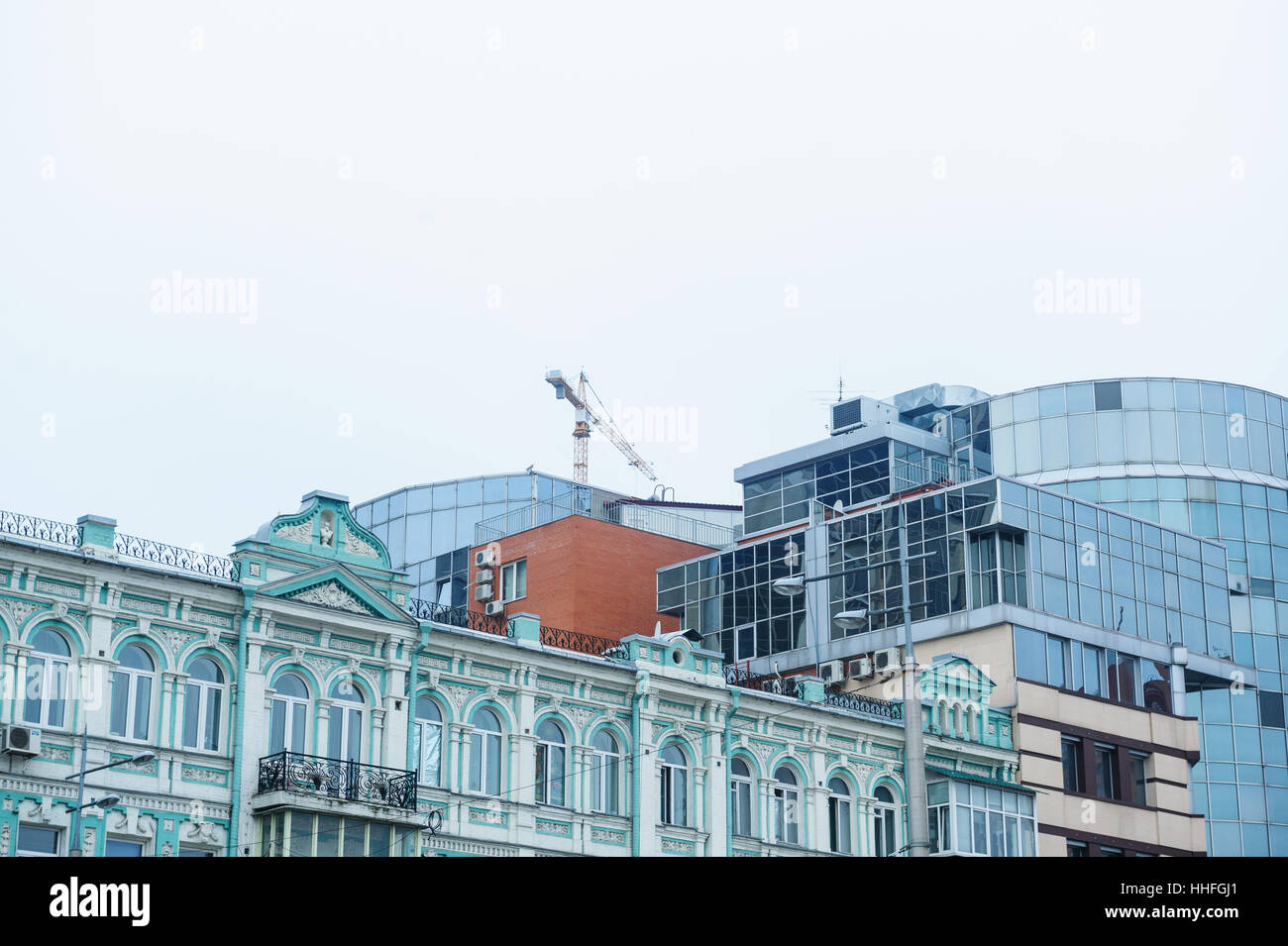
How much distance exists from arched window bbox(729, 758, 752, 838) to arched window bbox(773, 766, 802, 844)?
767 millimetres

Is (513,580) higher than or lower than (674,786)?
higher

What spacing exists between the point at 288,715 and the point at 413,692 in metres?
3.03

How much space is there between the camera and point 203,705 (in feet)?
118

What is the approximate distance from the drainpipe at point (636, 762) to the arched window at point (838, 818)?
6.42m

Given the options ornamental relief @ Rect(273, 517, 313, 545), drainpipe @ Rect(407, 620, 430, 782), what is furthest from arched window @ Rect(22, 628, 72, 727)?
drainpipe @ Rect(407, 620, 430, 782)

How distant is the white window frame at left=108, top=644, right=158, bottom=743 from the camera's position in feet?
114

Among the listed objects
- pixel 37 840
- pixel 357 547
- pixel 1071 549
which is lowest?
pixel 37 840

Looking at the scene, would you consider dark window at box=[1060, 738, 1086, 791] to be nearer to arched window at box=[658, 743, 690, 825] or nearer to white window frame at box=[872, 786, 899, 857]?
white window frame at box=[872, 786, 899, 857]

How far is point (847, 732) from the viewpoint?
157 ft

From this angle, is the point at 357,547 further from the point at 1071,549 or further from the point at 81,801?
the point at 1071,549

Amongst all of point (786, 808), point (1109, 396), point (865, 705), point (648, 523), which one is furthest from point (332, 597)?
point (1109, 396)

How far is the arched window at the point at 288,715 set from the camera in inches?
1447
